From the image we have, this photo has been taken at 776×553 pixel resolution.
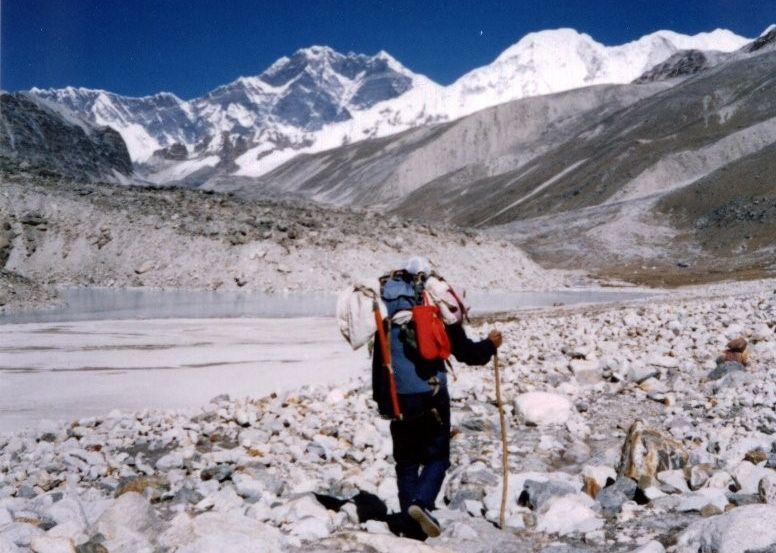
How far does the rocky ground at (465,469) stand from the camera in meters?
5.42

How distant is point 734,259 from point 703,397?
7021cm

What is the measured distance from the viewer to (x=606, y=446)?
8.95 metres

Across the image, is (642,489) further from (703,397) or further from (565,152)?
(565,152)

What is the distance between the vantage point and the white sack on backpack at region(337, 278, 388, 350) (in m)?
5.82

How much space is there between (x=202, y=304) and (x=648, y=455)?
30.7 metres

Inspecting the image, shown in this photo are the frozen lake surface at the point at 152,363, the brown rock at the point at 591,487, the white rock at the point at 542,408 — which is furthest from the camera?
the frozen lake surface at the point at 152,363

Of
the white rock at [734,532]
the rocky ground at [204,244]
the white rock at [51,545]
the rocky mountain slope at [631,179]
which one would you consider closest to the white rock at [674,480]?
the white rock at [734,532]

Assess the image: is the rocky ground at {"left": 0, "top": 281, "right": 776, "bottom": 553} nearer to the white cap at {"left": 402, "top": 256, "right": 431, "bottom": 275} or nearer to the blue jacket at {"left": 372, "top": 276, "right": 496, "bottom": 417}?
the blue jacket at {"left": 372, "top": 276, "right": 496, "bottom": 417}

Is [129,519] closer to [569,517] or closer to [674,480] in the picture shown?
[569,517]

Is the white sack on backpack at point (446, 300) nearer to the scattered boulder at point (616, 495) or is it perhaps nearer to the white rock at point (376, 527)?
the white rock at point (376, 527)

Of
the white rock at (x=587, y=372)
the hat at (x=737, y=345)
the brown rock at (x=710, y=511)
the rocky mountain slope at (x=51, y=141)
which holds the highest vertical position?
the rocky mountain slope at (x=51, y=141)

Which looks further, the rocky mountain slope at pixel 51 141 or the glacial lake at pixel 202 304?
the rocky mountain slope at pixel 51 141

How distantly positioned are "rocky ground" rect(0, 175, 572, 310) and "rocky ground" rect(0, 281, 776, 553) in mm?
31946

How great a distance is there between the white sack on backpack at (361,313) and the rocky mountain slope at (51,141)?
13177 centimetres
